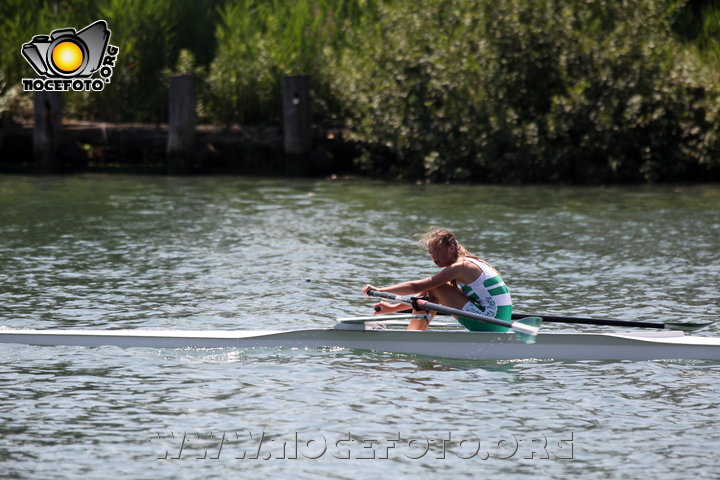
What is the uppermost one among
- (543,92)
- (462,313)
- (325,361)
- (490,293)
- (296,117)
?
(543,92)

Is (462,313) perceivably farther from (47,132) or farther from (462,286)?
(47,132)

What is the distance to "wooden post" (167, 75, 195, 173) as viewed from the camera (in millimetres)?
→ 27109

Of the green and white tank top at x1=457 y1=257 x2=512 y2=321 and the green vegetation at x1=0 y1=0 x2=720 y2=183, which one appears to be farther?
the green vegetation at x1=0 y1=0 x2=720 y2=183

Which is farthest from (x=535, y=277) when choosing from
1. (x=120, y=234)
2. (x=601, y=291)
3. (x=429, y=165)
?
(x=429, y=165)

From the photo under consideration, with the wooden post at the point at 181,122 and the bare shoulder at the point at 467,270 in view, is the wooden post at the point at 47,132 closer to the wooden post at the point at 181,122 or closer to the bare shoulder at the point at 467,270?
the wooden post at the point at 181,122

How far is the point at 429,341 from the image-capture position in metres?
10.1

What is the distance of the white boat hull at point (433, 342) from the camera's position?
1007cm

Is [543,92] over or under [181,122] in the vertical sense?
over

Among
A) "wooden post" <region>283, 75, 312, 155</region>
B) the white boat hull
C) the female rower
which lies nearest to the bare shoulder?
the female rower

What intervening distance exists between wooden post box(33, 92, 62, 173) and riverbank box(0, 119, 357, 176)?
32cm

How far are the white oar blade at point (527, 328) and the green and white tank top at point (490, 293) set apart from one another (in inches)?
8.2

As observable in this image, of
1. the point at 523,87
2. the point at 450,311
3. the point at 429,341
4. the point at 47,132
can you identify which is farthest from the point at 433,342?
the point at 47,132

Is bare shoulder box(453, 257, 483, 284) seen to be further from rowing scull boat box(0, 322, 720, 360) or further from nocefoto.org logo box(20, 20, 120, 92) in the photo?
nocefoto.org logo box(20, 20, 120, 92)

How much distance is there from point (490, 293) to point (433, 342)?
2.04ft
